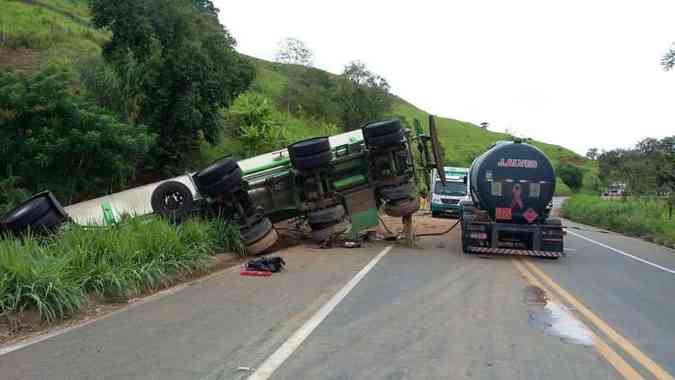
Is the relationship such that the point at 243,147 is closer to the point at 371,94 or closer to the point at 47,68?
the point at 47,68

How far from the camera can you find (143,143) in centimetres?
1725

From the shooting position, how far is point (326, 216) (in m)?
14.4

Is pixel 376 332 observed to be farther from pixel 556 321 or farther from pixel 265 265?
pixel 265 265

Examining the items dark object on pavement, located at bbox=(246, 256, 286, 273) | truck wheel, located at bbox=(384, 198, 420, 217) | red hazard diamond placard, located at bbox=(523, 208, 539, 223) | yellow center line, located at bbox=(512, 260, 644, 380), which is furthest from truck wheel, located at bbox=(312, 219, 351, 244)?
yellow center line, located at bbox=(512, 260, 644, 380)

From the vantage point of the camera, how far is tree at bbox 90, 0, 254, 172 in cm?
2156

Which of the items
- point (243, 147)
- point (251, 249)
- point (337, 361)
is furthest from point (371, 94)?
point (337, 361)

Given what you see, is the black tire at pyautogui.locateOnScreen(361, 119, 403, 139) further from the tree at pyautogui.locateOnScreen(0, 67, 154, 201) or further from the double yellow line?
the tree at pyautogui.locateOnScreen(0, 67, 154, 201)

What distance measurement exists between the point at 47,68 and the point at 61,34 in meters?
24.3

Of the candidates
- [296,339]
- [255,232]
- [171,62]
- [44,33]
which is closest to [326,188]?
[255,232]

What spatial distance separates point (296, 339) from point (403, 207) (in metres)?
9.19

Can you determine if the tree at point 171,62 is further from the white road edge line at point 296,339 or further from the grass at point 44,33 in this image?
the white road edge line at point 296,339

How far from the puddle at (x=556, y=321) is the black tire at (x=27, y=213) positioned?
8.13 meters

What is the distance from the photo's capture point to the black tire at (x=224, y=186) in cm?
1262

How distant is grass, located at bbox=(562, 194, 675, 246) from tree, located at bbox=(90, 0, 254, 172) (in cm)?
1867
